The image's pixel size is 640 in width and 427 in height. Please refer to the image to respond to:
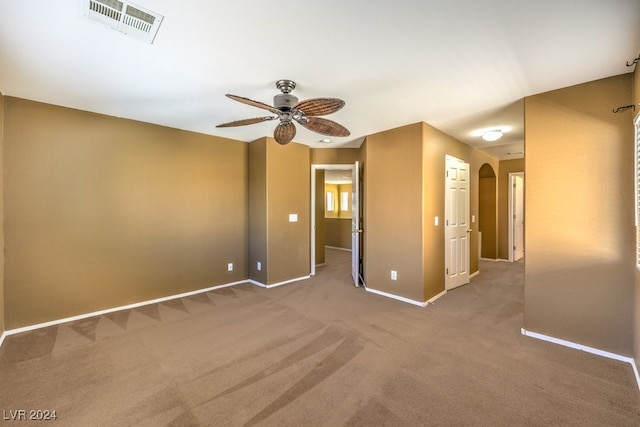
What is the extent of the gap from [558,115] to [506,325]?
2219 millimetres

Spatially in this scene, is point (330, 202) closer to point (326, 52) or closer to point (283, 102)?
point (283, 102)

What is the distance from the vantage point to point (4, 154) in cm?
278

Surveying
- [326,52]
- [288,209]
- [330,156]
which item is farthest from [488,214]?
[326,52]

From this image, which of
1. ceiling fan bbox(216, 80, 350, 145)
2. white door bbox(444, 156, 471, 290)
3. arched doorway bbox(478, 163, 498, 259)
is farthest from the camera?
arched doorway bbox(478, 163, 498, 259)

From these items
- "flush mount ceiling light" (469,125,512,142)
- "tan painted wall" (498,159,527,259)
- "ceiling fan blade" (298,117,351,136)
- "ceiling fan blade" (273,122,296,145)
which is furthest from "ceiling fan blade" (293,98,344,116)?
"tan painted wall" (498,159,527,259)

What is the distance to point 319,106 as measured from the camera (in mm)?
Result: 2109

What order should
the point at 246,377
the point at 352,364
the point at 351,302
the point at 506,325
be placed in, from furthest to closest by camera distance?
1. the point at 351,302
2. the point at 506,325
3. the point at 352,364
4. the point at 246,377

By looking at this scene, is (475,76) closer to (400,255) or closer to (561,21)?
(561,21)

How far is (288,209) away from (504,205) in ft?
16.9

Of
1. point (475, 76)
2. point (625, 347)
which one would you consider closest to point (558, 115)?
point (475, 76)

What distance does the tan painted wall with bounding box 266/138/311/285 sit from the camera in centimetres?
446

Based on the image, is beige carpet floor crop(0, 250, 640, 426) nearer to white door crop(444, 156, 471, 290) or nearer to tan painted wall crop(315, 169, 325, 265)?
white door crop(444, 156, 471, 290)

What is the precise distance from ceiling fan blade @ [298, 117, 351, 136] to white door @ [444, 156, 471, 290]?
2.30m

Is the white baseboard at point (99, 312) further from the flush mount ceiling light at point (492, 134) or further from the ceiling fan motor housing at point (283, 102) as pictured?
the flush mount ceiling light at point (492, 134)
